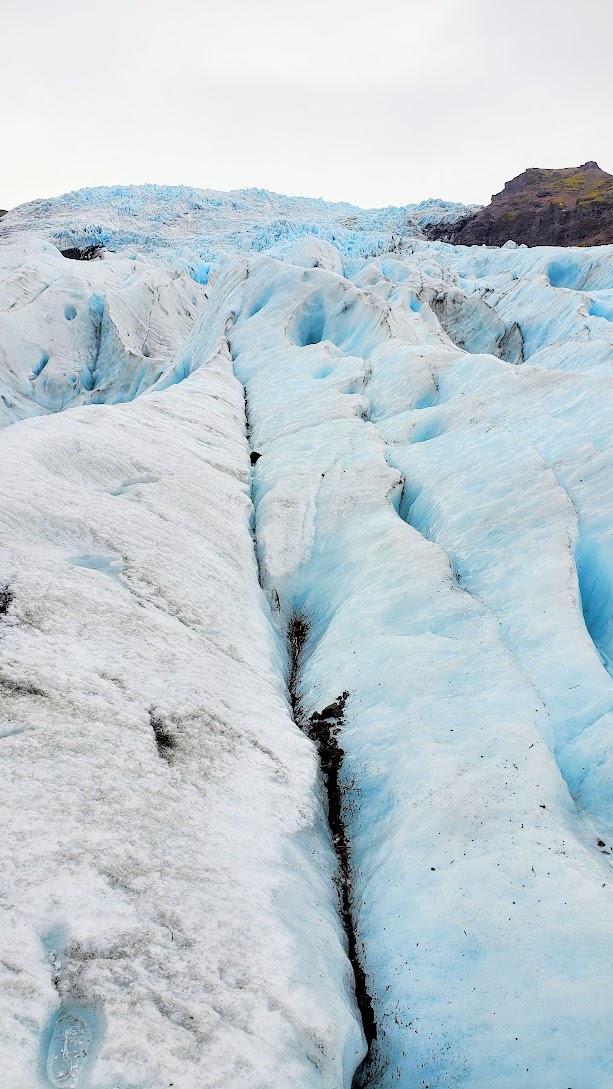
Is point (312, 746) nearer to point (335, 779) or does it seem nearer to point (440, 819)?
point (335, 779)

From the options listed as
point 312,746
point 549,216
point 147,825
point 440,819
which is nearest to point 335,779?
point 312,746

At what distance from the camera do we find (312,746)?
240 inches

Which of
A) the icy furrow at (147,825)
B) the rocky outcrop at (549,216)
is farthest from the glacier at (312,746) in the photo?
the rocky outcrop at (549,216)

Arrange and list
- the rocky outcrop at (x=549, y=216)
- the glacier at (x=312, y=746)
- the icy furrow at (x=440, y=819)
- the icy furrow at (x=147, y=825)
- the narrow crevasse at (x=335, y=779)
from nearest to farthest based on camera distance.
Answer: the icy furrow at (x=147, y=825) → the glacier at (x=312, y=746) → the icy furrow at (x=440, y=819) → the narrow crevasse at (x=335, y=779) → the rocky outcrop at (x=549, y=216)

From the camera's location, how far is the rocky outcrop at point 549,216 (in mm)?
59109

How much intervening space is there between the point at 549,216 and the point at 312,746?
74.4 m

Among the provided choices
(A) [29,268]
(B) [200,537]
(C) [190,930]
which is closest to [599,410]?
(B) [200,537]

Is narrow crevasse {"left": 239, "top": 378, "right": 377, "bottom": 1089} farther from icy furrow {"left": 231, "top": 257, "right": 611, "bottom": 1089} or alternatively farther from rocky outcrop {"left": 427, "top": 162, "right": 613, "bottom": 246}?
rocky outcrop {"left": 427, "top": 162, "right": 613, "bottom": 246}

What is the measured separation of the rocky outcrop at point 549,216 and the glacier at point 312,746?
58.2m

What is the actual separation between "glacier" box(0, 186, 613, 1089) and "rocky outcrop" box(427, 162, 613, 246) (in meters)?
58.2

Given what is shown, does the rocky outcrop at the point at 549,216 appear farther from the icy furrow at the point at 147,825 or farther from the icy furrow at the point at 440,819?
the icy furrow at the point at 147,825

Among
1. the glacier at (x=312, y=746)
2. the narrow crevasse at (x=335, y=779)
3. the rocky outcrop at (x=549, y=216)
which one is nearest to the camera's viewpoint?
the glacier at (x=312, y=746)

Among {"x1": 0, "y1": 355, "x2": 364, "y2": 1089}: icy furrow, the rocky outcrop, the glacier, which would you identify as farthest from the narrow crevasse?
the rocky outcrop

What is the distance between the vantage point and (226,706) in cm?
576
